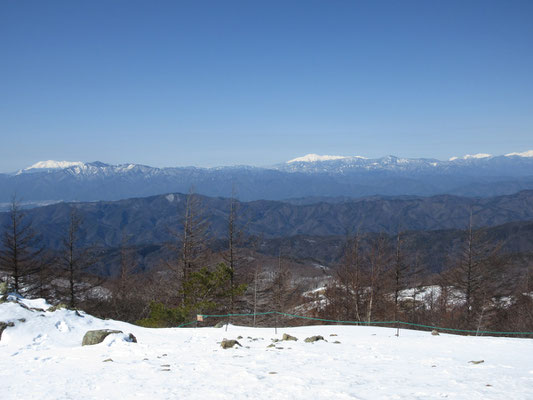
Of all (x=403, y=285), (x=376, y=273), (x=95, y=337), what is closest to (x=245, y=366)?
(x=95, y=337)

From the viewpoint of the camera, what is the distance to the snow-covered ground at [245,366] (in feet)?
24.4

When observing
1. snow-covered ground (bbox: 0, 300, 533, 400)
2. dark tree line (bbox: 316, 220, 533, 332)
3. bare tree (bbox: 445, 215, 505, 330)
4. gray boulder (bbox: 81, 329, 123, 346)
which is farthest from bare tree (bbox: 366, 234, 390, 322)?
gray boulder (bbox: 81, 329, 123, 346)

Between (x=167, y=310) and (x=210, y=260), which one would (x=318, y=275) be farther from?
(x=167, y=310)

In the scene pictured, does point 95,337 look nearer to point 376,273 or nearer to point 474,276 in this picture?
point 376,273

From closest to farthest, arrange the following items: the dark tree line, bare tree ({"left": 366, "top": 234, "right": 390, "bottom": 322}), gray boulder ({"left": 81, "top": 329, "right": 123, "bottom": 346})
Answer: gray boulder ({"left": 81, "top": 329, "right": 123, "bottom": 346}) < bare tree ({"left": 366, "top": 234, "right": 390, "bottom": 322}) < the dark tree line

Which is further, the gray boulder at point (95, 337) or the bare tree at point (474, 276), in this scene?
the bare tree at point (474, 276)

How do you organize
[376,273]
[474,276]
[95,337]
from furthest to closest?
[474,276], [376,273], [95,337]

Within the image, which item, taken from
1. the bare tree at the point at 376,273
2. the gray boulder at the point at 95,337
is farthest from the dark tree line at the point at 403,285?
the gray boulder at the point at 95,337

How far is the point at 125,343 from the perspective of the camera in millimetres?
12133

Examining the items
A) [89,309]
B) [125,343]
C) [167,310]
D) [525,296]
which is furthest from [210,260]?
[525,296]

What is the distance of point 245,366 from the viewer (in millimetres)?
9570

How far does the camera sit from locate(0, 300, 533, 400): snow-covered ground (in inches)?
293

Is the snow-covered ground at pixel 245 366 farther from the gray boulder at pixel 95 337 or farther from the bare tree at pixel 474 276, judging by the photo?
the bare tree at pixel 474 276

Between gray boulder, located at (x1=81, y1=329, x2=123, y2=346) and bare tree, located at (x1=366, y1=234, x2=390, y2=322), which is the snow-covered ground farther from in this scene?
bare tree, located at (x1=366, y1=234, x2=390, y2=322)
